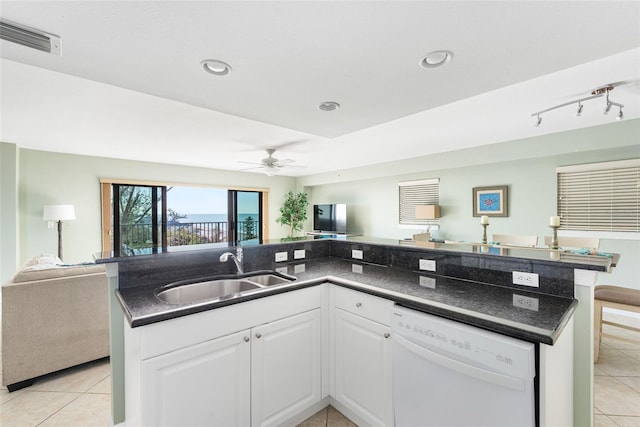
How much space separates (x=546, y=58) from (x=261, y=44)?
1.61 metres

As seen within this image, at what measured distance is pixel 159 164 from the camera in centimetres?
592

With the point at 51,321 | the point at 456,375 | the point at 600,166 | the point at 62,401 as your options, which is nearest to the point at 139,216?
the point at 51,321

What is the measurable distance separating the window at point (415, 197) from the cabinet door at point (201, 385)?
16.4 ft

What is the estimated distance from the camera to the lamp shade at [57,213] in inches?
167

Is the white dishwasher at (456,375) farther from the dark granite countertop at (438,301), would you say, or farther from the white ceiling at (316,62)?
the white ceiling at (316,62)

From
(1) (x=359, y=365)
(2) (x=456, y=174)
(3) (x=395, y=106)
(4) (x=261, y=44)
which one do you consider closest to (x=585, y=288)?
(1) (x=359, y=365)

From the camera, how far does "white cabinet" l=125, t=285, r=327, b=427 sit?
1.28 m

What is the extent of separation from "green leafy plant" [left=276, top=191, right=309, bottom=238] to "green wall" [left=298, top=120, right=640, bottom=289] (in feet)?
4.85

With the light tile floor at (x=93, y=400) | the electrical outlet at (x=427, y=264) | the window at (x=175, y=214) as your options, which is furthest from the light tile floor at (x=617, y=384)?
the window at (x=175, y=214)

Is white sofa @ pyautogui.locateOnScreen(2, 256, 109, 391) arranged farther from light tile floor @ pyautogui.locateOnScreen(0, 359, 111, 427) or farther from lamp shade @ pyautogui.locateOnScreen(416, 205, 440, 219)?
lamp shade @ pyautogui.locateOnScreen(416, 205, 440, 219)

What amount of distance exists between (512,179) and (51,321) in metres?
6.06

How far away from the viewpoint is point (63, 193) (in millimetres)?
4898

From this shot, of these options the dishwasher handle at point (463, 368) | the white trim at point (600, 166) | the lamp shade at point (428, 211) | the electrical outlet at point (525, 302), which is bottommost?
the dishwasher handle at point (463, 368)

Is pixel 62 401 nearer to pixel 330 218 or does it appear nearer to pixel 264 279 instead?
pixel 264 279
